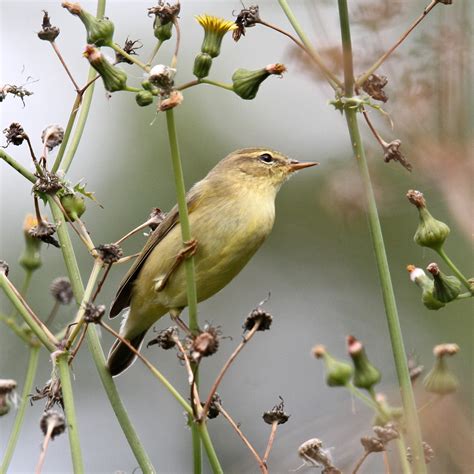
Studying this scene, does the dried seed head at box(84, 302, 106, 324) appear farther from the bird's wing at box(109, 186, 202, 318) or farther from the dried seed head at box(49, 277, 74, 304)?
the bird's wing at box(109, 186, 202, 318)

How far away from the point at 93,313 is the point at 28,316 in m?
0.18

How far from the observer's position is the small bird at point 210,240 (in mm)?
4207

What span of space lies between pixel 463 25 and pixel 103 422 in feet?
24.6

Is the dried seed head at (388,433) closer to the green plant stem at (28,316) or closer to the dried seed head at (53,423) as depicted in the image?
the dried seed head at (53,423)

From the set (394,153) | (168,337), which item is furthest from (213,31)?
(168,337)

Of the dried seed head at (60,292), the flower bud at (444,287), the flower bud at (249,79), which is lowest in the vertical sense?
the flower bud at (444,287)

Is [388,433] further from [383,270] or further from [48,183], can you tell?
[48,183]

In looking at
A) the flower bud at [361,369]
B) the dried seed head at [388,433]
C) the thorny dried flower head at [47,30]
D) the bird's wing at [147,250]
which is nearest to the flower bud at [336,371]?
the flower bud at [361,369]

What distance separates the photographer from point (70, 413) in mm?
2010

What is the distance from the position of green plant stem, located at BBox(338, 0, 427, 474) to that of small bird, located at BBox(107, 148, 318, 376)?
1.83 meters

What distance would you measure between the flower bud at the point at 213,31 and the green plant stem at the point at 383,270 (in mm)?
383

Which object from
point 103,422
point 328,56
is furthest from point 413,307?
point 328,56

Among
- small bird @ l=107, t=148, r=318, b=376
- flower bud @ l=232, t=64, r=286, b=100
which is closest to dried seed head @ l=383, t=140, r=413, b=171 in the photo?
flower bud @ l=232, t=64, r=286, b=100

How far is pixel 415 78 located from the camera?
Answer: 2443mm
